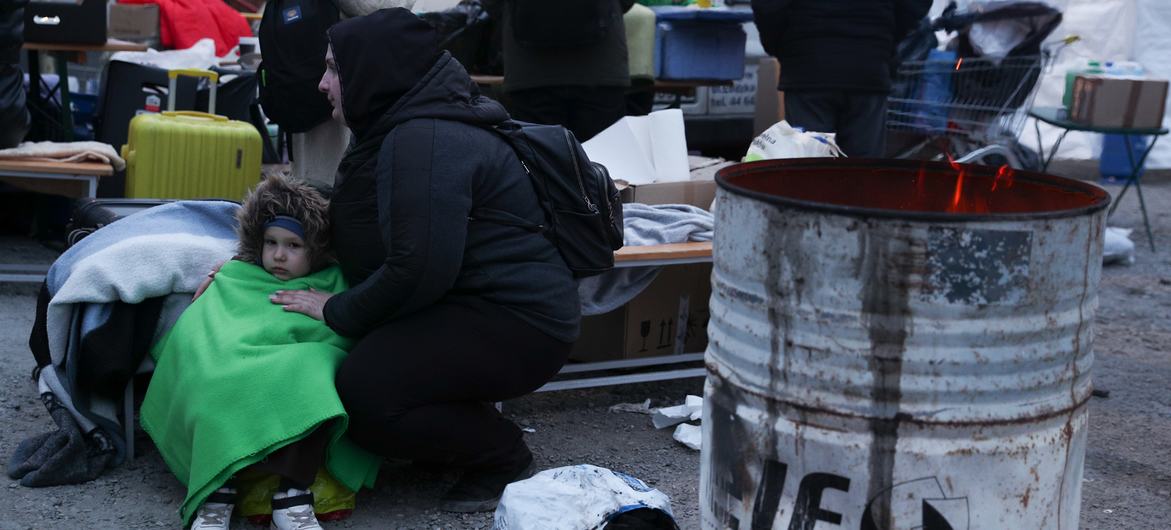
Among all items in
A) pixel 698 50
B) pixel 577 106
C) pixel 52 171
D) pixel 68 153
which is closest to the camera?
pixel 52 171

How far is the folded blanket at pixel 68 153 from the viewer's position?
5.50 meters

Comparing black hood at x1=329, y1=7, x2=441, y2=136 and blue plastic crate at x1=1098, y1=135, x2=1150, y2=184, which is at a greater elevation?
black hood at x1=329, y1=7, x2=441, y2=136

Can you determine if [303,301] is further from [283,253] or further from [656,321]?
[656,321]

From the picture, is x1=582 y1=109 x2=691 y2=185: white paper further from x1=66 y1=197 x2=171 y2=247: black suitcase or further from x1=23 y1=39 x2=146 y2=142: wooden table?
x1=23 y1=39 x2=146 y2=142: wooden table

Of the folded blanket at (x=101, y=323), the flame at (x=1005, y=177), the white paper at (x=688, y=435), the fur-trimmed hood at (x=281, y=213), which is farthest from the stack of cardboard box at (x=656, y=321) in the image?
the flame at (x=1005, y=177)

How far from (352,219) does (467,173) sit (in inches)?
17.2

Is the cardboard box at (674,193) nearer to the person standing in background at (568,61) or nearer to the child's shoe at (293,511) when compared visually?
the person standing in background at (568,61)

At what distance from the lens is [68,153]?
5551 millimetres

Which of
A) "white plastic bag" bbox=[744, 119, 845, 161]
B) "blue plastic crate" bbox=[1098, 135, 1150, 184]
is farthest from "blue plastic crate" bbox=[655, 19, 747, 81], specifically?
"blue plastic crate" bbox=[1098, 135, 1150, 184]

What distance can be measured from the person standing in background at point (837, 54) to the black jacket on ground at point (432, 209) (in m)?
2.63

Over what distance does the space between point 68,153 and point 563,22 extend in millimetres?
2212

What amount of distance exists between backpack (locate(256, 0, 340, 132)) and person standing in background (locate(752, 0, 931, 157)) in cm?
205

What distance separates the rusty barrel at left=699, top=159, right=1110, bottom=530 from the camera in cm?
212

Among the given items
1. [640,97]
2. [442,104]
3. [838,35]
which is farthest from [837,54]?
[442,104]
